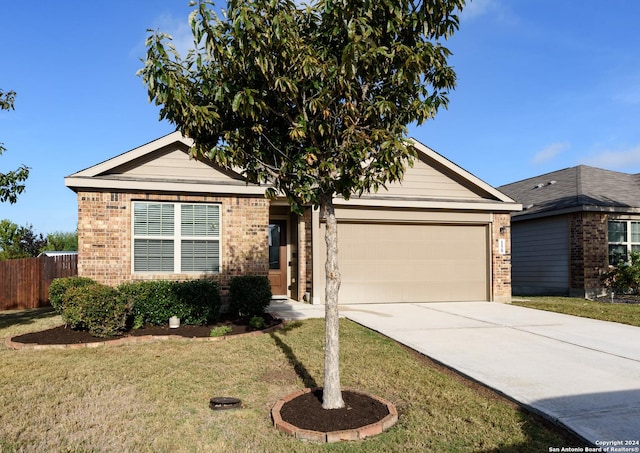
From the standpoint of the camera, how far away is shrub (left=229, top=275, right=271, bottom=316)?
9.47m

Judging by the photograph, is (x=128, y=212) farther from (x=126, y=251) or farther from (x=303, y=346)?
(x=303, y=346)

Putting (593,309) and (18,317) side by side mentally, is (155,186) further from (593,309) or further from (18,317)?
(593,309)

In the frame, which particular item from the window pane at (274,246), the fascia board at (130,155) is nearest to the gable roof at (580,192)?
the window pane at (274,246)

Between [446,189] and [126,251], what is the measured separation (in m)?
9.19

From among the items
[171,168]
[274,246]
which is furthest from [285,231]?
[171,168]

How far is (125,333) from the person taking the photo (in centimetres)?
830

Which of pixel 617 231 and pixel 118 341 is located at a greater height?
pixel 617 231

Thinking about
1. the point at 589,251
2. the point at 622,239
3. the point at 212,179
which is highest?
the point at 212,179

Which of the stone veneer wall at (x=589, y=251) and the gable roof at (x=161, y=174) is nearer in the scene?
the gable roof at (x=161, y=174)

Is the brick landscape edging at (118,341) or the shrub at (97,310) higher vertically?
the shrub at (97,310)

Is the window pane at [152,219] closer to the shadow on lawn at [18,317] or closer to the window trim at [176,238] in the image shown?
the window trim at [176,238]

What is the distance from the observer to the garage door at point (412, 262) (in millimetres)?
12734

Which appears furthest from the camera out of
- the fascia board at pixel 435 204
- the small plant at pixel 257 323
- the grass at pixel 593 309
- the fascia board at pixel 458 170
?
the fascia board at pixel 458 170

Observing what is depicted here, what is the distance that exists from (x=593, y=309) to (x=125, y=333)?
11674 millimetres
